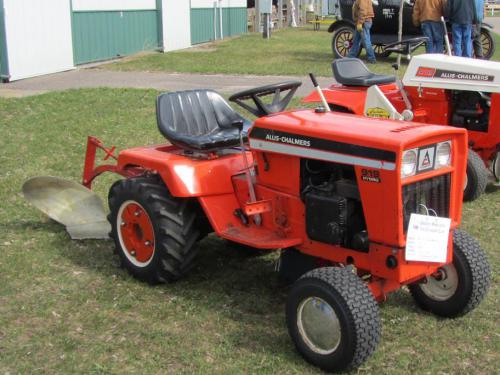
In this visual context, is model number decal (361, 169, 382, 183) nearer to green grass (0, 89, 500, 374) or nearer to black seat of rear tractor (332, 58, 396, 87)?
green grass (0, 89, 500, 374)

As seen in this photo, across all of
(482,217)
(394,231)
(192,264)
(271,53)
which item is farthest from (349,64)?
(271,53)

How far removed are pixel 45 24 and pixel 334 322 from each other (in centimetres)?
1173

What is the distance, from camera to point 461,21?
37.5 ft

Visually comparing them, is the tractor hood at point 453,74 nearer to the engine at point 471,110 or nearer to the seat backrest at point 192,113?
the engine at point 471,110

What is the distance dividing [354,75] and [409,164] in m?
3.82

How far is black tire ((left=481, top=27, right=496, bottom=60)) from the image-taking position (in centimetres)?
1453

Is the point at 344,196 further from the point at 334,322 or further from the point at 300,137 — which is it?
the point at 334,322

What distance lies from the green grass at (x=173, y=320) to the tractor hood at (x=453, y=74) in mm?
1180

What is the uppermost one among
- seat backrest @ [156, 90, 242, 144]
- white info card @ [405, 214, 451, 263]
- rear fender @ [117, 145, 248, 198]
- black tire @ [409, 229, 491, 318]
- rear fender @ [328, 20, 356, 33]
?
rear fender @ [328, 20, 356, 33]

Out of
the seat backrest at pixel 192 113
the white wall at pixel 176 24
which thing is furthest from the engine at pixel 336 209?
the white wall at pixel 176 24

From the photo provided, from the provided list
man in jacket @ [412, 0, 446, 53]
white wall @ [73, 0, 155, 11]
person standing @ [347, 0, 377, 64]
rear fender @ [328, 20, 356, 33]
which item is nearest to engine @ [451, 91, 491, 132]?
man in jacket @ [412, 0, 446, 53]

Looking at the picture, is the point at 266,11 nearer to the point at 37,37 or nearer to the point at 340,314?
the point at 37,37

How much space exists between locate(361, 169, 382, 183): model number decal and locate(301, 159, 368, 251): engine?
0.15m

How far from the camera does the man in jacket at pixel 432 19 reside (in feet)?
38.6
